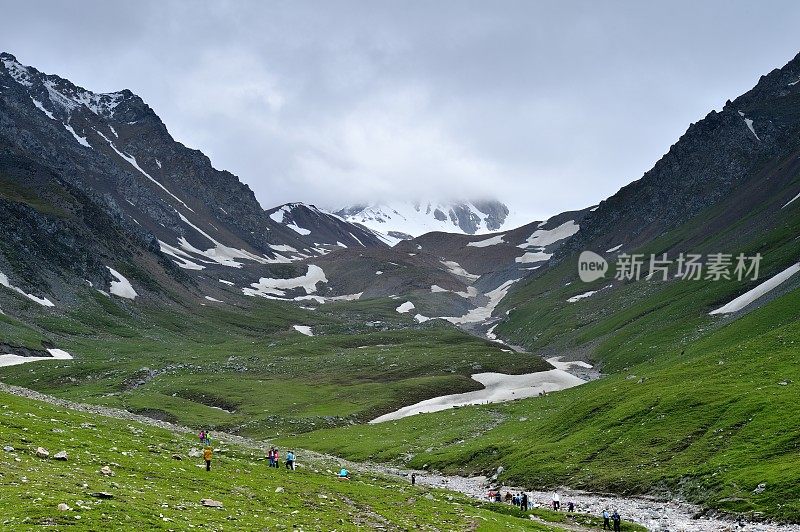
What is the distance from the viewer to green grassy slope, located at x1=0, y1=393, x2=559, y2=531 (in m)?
25.1

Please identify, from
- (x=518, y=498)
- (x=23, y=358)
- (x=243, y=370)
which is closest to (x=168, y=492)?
(x=518, y=498)

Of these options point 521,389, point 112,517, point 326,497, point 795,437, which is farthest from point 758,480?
point 521,389

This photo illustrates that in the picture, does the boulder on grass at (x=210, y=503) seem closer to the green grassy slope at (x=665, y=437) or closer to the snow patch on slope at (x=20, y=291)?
the green grassy slope at (x=665, y=437)

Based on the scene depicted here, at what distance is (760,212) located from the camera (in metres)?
192

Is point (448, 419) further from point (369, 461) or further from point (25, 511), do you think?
point (25, 511)

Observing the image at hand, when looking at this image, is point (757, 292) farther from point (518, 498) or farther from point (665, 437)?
point (518, 498)

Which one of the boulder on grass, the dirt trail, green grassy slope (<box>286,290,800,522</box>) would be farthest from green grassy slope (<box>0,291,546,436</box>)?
the boulder on grass

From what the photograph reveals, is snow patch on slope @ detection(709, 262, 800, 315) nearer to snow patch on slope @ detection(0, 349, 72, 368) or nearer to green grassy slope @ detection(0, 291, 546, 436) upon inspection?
green grassy slope @ detection(0, 291, 546, 436)

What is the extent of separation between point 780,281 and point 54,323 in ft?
528

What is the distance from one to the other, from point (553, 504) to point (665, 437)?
48.4 ft

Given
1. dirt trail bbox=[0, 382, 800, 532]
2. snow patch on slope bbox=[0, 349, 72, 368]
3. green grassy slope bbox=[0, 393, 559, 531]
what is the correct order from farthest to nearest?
snow patch on slope bbox=[0, 349, 72, 368]
dirt trail bbox=[0, 382, 800, 532]
green grassy slope bbox=[0, 393, 559, 531]

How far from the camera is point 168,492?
107 feet

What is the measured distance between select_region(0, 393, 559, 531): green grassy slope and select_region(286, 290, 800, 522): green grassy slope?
13.0 metres

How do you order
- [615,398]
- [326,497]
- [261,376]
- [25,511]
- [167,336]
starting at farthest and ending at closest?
1. [167,336]
2. [261,376]
3. [615,398]
4. [326,497]
5. [25,511]
